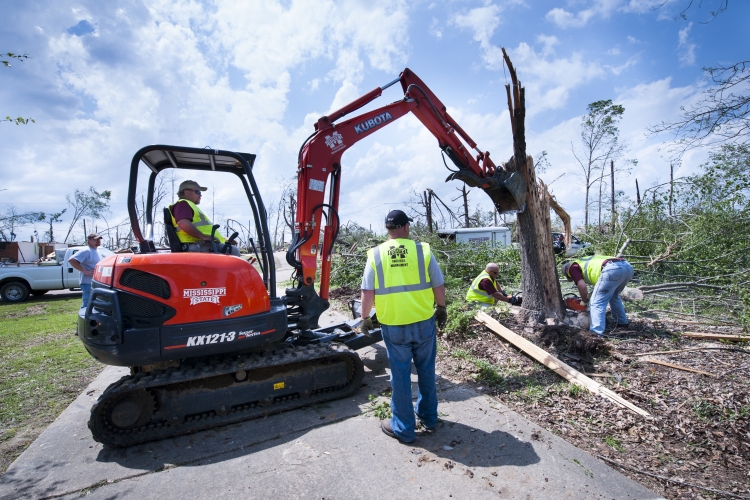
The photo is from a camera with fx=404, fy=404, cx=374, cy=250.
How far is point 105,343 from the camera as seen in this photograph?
11.0 ft

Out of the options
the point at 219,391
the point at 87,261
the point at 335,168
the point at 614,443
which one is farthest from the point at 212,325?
the point at 87,261

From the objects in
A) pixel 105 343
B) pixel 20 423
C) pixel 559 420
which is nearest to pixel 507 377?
pixel 559 420

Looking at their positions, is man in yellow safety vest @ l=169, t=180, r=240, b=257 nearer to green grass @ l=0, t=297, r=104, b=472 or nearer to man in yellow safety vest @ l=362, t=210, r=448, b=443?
man in yellow safety vest @ l=362, t=210, r=448, b=443

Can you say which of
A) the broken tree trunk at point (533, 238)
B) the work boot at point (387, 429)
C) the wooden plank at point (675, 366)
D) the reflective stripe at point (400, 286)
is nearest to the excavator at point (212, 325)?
the work boot at point (387, 429)

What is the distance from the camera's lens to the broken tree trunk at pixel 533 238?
6.03 metres

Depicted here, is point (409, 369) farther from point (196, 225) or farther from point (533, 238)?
point (533, 238)

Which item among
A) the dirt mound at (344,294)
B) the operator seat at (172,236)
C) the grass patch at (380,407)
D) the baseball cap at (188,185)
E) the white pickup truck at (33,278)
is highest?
the baseball cap at (188,185)

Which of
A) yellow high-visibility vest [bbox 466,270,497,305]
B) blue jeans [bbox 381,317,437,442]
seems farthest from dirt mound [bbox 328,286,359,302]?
blue jeans [bbox 381,317,437,442]

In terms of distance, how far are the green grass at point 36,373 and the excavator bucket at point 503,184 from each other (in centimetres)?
563

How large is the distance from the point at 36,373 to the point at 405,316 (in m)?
5.42

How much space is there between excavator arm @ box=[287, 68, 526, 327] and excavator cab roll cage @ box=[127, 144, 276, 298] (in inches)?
24.6

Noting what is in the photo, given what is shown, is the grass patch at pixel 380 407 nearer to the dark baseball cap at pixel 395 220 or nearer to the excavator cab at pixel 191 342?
the excavator cab at pixel 191 342

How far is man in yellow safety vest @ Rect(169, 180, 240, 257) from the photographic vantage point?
3846 mm

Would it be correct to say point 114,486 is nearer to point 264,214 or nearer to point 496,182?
point 264,214
